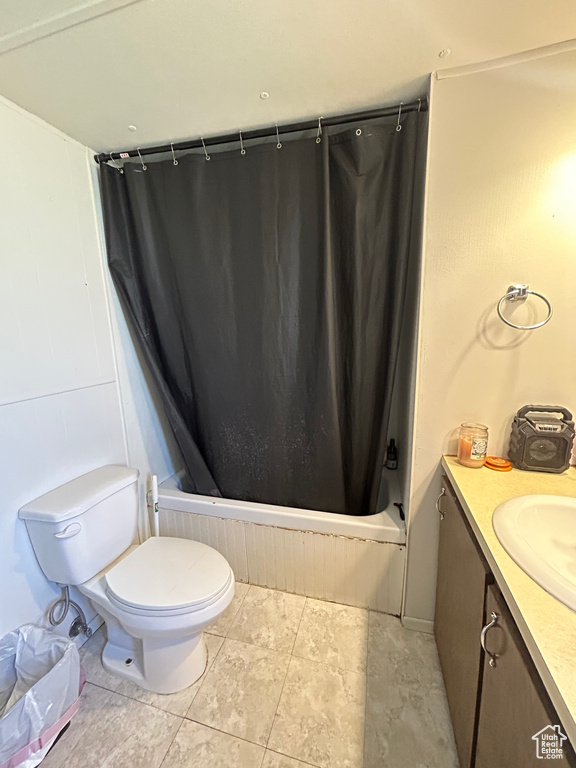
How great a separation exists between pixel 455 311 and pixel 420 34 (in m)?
0.83

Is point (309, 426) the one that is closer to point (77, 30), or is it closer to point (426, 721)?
point (426, 721)

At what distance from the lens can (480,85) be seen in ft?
3.57

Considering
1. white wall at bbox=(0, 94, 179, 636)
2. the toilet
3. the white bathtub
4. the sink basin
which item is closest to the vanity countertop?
the sink basin

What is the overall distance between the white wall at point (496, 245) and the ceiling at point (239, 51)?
0.13 metres

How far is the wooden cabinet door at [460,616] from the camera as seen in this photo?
86 cm

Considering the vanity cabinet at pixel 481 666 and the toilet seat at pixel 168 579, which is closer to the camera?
the vanity cabinet at pixel 481 666

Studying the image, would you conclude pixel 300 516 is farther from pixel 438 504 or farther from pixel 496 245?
pixel 496 245

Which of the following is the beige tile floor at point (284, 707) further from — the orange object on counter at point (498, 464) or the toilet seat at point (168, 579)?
the orange object on counter at point (498, 464)

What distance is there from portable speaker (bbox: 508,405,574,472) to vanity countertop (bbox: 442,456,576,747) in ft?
0.20

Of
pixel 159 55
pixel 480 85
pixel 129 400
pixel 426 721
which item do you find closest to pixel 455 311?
pixel 480 85

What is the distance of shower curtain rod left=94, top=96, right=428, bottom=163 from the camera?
49.1 inches

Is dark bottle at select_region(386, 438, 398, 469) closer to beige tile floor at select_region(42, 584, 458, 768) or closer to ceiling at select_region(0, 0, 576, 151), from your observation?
beige tile floor at select_region(42, 584, 458, 768)

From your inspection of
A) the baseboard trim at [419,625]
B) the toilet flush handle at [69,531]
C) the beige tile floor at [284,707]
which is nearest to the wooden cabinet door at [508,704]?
the beige tile floor at [284,707]

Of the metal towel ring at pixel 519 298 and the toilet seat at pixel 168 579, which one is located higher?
the metal towel ring at pixel 519 298
